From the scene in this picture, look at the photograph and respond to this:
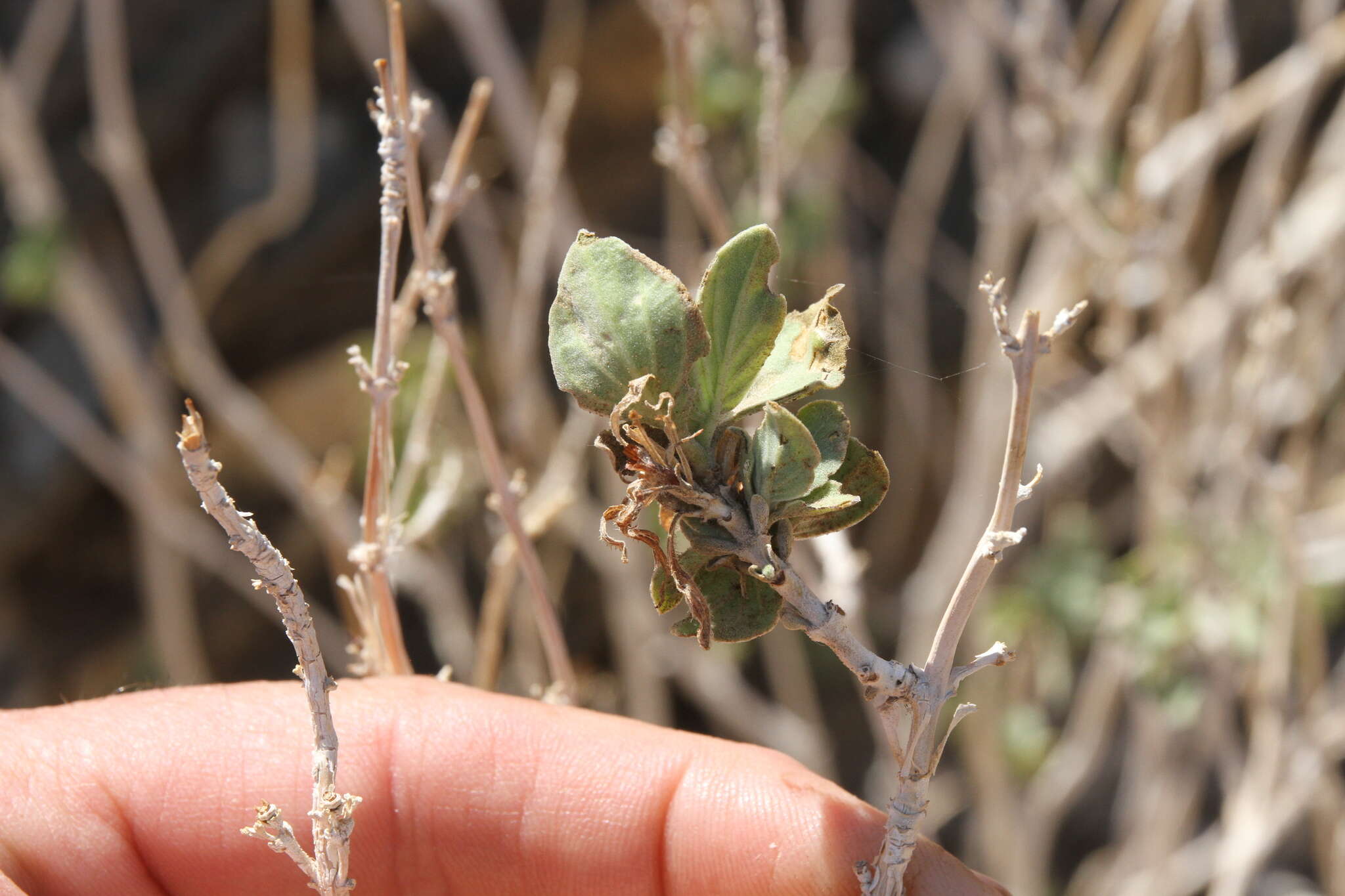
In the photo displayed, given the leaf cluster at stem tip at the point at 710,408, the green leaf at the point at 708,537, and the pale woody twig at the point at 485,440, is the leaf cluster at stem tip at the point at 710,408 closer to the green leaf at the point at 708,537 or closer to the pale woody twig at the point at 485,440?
the green leaf at the point at 708,537

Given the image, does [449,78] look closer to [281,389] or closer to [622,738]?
[281,389]

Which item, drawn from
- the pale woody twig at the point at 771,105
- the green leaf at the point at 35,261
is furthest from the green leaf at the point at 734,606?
the green leaf at the point at 35,261

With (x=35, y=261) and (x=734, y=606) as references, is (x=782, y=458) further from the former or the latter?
(x=35, y=261)

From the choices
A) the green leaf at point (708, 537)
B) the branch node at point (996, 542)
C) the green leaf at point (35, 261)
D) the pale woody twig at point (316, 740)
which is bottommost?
the pale woody twig at point (316, 740)

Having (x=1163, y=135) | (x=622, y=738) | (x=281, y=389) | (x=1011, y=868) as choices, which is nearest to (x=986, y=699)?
(x=1011, y=868)

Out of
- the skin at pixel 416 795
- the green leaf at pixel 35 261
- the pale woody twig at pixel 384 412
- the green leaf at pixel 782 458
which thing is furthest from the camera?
the green leaf at pixel 35 261
